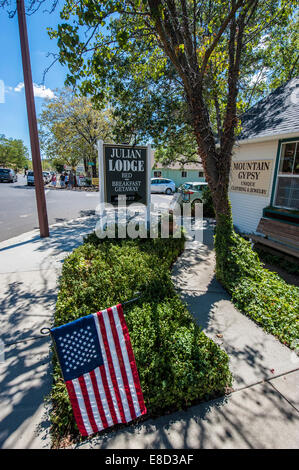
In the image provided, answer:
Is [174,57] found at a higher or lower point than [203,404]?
higher

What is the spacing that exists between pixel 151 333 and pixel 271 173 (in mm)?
6951

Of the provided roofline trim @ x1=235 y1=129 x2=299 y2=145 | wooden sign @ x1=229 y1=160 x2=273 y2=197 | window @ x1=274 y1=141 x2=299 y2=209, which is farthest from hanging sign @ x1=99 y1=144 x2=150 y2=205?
window @ x1=274 y1=141 x2=299 y2=209

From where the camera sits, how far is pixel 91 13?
13.5 ft

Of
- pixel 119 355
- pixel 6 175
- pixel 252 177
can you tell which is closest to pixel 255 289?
pixel 119 355

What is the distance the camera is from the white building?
6.90m

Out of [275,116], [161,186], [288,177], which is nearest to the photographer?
[288,177]

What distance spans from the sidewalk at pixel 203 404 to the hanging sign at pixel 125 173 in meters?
3.11

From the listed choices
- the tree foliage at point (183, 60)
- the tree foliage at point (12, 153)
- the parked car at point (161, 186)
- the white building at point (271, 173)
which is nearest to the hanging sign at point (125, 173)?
the tree foliage at point (183, 60)

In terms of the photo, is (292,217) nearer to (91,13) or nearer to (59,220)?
(91,13)

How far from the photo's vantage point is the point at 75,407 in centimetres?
208

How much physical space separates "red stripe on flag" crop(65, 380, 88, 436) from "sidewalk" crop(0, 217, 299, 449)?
12cm

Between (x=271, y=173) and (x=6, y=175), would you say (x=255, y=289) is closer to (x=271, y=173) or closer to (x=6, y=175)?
(x=271, y=173)

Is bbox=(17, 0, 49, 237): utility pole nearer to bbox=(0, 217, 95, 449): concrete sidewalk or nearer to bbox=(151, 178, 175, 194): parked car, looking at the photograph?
bbox=(0, 217, 95, 449): concrete sidewalk

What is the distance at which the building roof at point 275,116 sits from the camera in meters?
6.98
